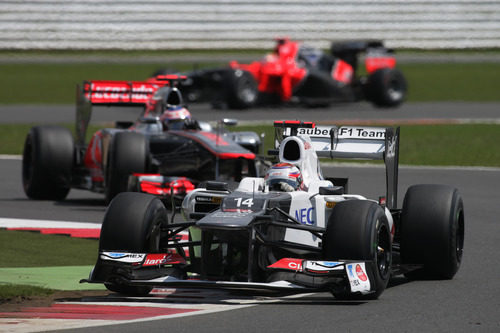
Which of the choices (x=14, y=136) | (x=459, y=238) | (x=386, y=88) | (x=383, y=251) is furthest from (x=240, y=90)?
(x=383, y=251)

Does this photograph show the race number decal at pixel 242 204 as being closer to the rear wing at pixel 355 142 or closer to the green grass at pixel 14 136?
the rear wing at pixel 355 142

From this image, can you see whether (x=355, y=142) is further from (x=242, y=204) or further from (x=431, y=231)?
(x=242, y=204)

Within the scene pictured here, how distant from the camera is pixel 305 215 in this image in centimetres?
959

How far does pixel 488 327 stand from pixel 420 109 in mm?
25277

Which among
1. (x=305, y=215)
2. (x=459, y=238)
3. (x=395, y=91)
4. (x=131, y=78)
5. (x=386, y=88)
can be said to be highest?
(x=305, y=215)

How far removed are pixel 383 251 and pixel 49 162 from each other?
26.7 feet

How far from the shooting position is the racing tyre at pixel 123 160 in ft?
48.9

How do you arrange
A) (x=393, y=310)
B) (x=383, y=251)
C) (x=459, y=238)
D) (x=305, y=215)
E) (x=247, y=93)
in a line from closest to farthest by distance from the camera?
(x=393, y=310), (x=383, y=251), (x=305, y=215), (x=459, y=238), (x=247, y=93)

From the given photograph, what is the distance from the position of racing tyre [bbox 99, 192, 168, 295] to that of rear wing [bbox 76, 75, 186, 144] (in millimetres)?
7642

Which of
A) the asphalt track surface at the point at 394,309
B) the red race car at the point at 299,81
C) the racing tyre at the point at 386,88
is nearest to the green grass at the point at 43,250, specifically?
the asphalt track surface at the point at 394,309

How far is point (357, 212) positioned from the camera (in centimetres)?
868

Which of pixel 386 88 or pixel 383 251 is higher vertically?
pixel 383 251

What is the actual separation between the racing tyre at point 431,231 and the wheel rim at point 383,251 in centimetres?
69

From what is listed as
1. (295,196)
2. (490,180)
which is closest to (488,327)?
(295,196)
